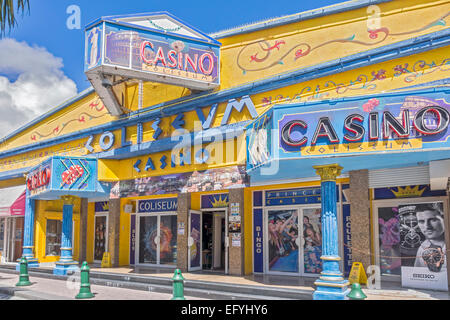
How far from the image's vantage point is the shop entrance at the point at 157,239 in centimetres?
1652

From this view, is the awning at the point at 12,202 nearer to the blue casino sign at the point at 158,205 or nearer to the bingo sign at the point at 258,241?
the blue casino sign at the point at 158,205

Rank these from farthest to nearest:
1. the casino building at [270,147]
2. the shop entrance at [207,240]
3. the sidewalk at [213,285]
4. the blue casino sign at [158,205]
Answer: the blue casino sign at [158,205] < the shop entrance at [207,240] < the sidewalk at [213,285] < the casino building at [270,147]

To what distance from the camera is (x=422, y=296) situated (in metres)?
9.59

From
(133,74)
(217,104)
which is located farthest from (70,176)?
(217,104)

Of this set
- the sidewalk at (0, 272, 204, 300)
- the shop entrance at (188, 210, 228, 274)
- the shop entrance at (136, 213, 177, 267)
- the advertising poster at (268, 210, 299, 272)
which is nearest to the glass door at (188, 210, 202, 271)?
the shop entrance at (188, 210, 228, 274)

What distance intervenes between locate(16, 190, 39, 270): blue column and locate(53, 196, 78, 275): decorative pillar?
2.66m

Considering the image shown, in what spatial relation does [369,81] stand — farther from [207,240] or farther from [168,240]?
[168,240]

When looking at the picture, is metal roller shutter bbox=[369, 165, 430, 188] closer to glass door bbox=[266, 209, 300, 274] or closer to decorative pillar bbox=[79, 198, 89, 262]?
glass door bbox=[266, 209, 300, 274]

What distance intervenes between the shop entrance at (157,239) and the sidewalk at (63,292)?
3.63m

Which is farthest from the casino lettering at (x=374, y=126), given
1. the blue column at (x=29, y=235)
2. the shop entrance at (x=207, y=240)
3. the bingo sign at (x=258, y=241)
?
the blue column at (x=29, y=235)

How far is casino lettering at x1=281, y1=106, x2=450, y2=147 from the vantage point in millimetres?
7887

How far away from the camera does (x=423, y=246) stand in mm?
10820

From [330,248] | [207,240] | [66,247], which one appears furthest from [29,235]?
[330,248]

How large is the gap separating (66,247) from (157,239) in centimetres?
347
